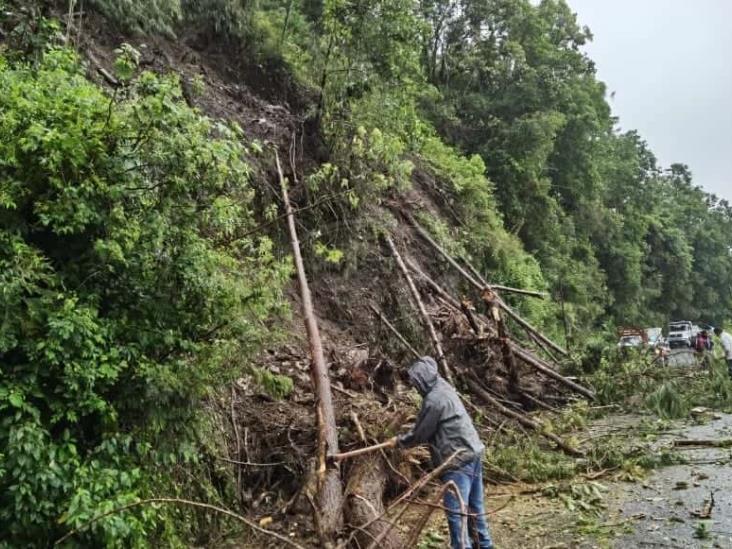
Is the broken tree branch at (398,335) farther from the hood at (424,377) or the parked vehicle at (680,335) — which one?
the parked vehicle at (680,335)

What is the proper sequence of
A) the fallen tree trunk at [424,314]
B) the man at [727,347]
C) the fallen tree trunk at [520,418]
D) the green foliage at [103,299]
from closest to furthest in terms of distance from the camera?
the green foliage at [103,299]
the fallen tree trunk at [520,418]
the fallen tree trunk at [424,314]
the man at [727,347]

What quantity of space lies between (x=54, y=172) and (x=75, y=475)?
6.19 feet

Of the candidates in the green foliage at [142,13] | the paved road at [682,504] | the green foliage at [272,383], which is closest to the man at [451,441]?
the paved road at [682,504]

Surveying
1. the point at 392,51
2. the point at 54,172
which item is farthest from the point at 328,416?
the point at 392,51

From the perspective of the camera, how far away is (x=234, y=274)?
17.2 feet

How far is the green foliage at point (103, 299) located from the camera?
12.0 ft

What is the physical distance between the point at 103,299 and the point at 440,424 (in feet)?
8.55

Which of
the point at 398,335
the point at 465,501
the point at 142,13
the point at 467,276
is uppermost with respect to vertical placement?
the point at 142,13

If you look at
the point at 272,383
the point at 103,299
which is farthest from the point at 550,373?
the point at 103,299

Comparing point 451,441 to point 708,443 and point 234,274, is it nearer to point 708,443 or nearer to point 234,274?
point 234,274

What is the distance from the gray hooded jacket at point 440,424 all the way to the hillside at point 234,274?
720mm

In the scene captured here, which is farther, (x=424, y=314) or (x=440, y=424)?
(x=424, y=314)

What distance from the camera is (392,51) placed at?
34.4 ft

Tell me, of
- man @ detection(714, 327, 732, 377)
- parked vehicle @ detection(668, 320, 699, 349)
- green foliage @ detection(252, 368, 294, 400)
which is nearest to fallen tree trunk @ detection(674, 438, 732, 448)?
man @ detection(714, 327, 732, 377)
